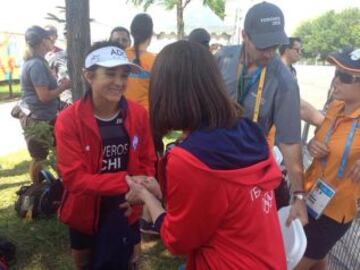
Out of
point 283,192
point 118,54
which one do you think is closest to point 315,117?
point 283,192

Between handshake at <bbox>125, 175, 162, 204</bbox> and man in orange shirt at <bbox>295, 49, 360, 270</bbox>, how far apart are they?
1.07 meters

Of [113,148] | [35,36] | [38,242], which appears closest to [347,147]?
[113,148]

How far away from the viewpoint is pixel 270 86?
2.52 m

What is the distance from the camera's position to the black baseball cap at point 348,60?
234 centimetres

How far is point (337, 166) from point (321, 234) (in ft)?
1.44

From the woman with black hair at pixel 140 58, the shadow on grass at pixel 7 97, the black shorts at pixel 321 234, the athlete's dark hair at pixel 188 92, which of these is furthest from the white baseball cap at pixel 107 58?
the shadow on grass at pixel 7 97

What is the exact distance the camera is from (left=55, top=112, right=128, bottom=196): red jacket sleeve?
2275 millimetres

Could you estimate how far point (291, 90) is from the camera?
2.50m

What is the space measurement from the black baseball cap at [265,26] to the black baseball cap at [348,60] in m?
0.30

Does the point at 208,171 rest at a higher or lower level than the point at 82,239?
higher

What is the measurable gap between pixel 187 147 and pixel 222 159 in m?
0.13

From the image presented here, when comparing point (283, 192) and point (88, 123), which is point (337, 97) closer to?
point (283, 192)

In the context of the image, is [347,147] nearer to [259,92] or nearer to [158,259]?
[259,92]

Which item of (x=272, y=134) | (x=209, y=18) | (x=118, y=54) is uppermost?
(x=209, y=18)
